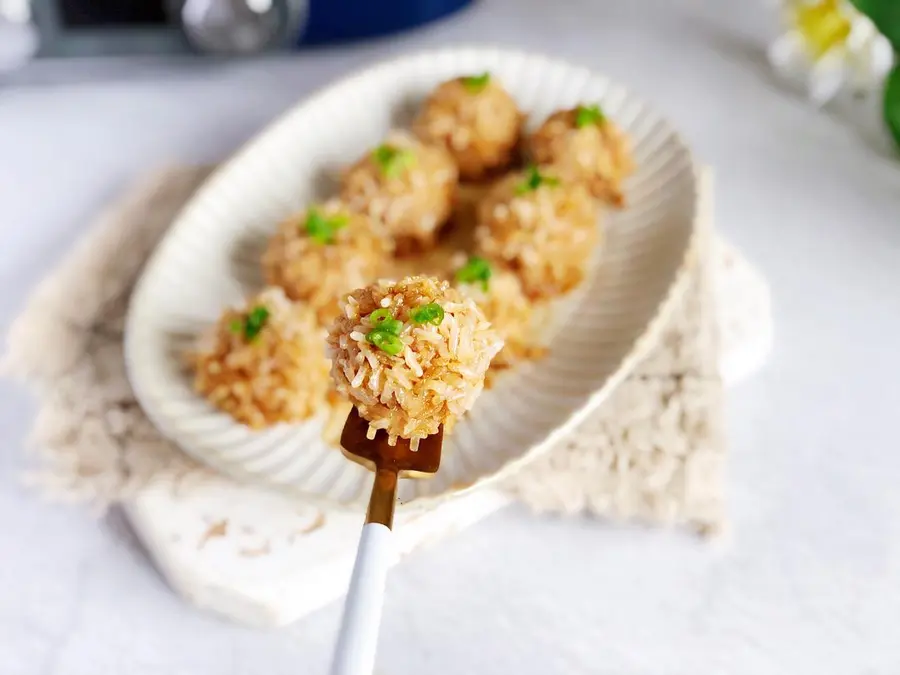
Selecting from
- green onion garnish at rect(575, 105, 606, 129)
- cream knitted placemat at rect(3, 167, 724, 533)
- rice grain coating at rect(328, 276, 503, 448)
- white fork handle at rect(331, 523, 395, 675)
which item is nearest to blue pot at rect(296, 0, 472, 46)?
green onion garnish at rect(575, 105, 606, 129)

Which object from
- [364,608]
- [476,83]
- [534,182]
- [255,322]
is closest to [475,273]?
[534,182]

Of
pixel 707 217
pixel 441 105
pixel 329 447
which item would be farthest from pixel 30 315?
pixel 707 217

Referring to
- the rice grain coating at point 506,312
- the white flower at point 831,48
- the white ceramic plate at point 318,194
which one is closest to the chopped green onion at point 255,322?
the white ceramic plate at point 318,194

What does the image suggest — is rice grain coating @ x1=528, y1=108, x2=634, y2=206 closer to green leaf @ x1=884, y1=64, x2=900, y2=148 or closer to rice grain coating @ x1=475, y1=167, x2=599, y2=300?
rice grain coating @ x1=475, y1=167, x2=599, y2=300

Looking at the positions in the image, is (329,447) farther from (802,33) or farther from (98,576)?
(802,33)

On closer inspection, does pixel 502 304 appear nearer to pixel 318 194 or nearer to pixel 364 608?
pixel 318 194

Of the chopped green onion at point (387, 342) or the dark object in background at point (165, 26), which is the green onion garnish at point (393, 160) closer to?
the dark object in background at point (165, 26)
